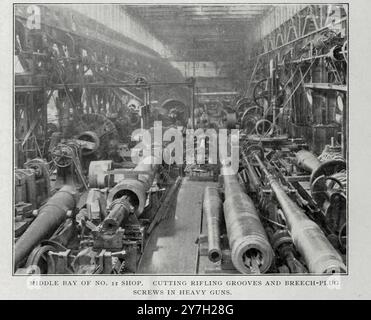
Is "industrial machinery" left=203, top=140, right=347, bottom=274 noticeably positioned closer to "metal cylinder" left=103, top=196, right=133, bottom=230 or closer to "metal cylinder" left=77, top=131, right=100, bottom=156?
"metal cylinder" left=103, top=196, right=133, bottom=230

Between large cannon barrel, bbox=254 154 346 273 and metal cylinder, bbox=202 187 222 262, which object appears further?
metal cylinder, bbox=202 187 222 262

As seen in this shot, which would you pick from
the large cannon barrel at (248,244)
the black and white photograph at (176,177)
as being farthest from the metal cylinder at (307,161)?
the large cannon barrel at (248,244)

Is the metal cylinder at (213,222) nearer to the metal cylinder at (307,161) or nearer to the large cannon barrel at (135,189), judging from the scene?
the large cannon barrel at (135,189)

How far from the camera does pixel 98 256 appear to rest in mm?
4465

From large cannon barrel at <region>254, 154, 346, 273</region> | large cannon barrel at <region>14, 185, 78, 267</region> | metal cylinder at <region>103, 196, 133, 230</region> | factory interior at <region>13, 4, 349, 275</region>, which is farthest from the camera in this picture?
metal cylinder at <region>103, 196, 133, 230</region>

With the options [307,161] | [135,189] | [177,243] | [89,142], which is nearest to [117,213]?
[135,189]

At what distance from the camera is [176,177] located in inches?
356

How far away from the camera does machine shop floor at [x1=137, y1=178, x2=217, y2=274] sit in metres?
4.95

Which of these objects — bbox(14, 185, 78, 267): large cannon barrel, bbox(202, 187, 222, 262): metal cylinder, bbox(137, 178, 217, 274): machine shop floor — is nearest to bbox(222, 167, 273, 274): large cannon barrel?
bbox(202, 187, 222, 262): metal cylinder

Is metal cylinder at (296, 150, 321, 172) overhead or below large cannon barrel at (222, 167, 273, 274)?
overhead

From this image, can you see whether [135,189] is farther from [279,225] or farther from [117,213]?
[279,225]

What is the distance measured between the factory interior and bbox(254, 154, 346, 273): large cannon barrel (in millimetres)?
13

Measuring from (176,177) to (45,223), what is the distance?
4.17 metres

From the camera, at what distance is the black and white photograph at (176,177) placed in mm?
3936
